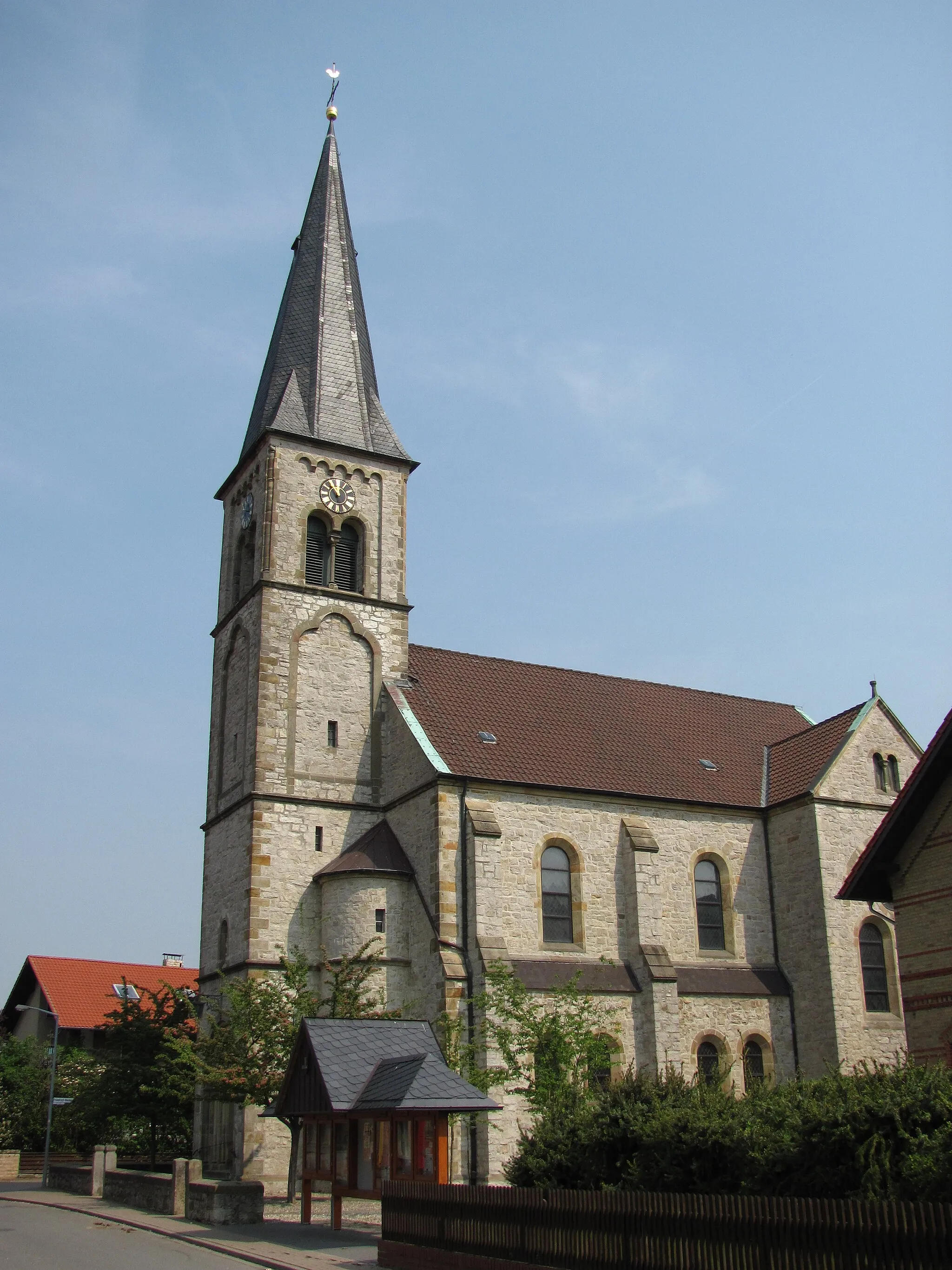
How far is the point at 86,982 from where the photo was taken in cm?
5597

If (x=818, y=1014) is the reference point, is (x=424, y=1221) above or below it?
below

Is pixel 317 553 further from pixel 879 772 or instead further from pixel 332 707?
pixel 879 772

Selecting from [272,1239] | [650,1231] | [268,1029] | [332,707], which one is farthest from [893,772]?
[650,1231]

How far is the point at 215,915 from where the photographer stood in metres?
31.1

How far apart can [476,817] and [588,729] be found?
21.9 ft

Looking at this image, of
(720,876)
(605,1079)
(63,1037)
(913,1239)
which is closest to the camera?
(913,1239)

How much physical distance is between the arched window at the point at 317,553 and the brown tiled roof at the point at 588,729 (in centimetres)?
346

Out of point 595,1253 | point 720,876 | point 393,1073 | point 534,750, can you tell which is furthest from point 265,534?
point 595,1253

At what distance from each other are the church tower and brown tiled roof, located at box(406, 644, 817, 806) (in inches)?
81.0

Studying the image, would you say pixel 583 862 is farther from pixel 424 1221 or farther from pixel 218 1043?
pixel 424 1221

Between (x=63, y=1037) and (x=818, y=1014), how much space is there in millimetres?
37087

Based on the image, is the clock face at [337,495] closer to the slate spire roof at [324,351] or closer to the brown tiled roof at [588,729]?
the slate spire roof at [324,351]

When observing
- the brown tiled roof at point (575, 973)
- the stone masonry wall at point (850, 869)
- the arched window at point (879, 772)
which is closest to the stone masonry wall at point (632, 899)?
the brown tiled roof at point (575, 973)

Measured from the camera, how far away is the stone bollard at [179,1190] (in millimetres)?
21828
